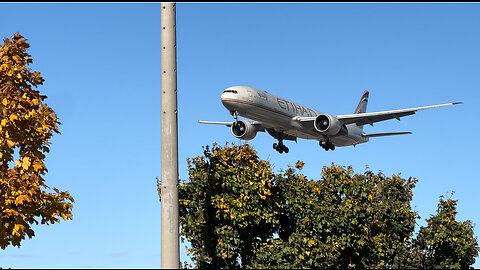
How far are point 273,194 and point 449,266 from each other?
12013 millimetres

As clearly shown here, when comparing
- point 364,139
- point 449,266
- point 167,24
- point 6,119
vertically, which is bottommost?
point 449,266

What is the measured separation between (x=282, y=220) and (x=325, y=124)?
23.4 metres

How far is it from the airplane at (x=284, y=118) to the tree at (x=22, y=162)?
86.1 ft

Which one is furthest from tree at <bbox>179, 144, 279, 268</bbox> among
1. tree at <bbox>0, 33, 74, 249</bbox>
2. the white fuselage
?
the white fuselage

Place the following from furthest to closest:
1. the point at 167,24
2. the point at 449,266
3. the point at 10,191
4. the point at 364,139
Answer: the point at 364,139, the point at 449,266, the point at 10,191, the point at 167,24

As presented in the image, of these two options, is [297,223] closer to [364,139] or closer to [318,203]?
[318,203]

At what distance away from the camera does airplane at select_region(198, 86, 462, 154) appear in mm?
51031

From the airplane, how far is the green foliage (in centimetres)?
1626

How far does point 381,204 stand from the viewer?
1507 inches

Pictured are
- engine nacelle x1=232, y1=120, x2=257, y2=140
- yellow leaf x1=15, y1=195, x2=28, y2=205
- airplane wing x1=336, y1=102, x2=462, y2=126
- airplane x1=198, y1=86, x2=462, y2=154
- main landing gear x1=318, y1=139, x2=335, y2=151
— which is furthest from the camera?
main landing gear x1=318, y1=139, x2=335, y2=151

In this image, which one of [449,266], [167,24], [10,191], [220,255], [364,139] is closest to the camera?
[167,24]

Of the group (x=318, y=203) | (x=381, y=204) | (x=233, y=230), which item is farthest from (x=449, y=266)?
(x=233, y=230)

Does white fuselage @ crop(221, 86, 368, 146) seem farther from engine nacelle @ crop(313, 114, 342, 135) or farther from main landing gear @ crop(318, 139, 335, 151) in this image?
engine nacelle @ crop(313, 114, 342, 135)

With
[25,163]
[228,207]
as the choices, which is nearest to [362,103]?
[228,207]
